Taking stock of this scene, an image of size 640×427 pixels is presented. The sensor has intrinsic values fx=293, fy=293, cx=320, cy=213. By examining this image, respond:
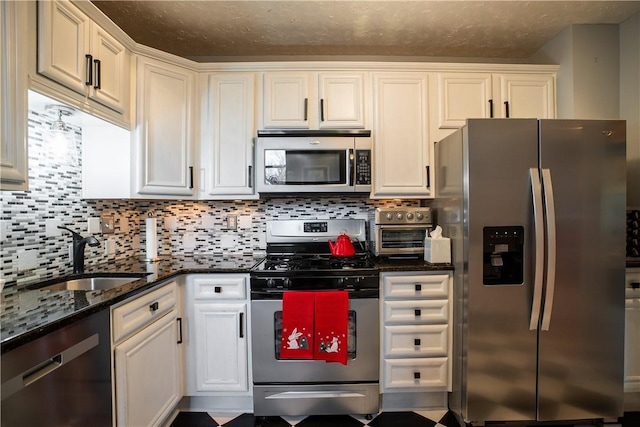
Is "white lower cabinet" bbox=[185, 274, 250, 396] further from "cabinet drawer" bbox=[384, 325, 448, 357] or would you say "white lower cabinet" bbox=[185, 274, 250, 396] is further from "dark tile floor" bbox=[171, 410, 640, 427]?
"cabinet drawer" bbox=[384, 325, 448, 357]

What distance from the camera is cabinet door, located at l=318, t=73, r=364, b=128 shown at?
2160 millimetres

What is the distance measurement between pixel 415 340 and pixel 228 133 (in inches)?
75.8

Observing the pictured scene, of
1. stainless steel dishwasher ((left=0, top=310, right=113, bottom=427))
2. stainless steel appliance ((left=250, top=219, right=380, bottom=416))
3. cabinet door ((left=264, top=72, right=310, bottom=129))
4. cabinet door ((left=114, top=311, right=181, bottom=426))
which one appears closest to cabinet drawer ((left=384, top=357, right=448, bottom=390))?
stainless steel appliance ((left=250, top=219, right=380, bottom=416))

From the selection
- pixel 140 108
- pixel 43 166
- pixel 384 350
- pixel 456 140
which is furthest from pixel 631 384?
pixel 43 166

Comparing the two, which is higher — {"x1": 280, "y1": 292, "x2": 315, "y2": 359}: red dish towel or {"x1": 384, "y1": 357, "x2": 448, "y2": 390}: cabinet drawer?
{"x1": 280, "y1": 292, "x2": 315, "y2": 359}: red dish towel

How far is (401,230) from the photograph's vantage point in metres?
2.15

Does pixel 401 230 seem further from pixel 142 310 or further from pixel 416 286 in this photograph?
pixel 142 310

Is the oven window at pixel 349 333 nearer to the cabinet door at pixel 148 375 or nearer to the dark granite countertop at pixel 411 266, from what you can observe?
the dark granite countertop at pixel 411 266

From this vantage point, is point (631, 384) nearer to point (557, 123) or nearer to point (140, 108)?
point (557, 123)

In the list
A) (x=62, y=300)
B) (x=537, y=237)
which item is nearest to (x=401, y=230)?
(x=537, y=237)

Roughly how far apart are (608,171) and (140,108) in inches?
112

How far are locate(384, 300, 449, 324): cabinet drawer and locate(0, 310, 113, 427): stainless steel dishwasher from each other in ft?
4.85

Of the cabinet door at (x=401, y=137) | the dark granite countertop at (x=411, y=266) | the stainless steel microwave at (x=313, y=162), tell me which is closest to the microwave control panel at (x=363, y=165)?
the stainless steel microwave at (x=313, y=162)

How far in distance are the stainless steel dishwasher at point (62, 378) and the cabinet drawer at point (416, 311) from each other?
1.48 meters
